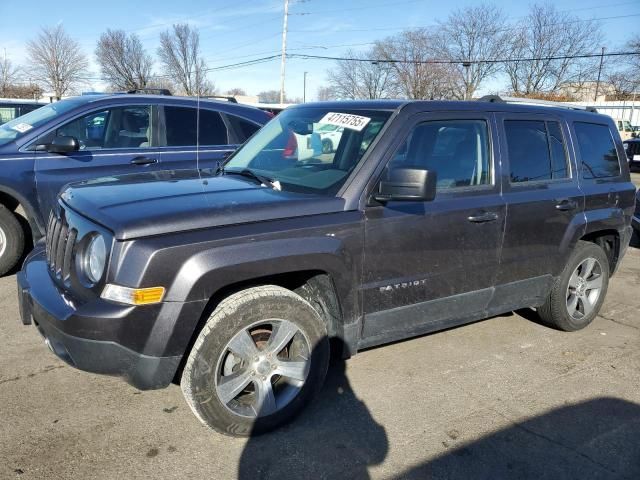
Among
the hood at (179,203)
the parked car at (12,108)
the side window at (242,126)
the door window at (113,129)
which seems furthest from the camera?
the parked car at (12,108)

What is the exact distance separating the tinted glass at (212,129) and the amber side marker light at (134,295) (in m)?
3.98

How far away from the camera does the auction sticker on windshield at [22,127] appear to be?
5.33 metres

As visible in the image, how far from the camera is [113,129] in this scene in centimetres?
568

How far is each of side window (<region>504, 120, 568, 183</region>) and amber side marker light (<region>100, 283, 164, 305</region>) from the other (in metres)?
2.57

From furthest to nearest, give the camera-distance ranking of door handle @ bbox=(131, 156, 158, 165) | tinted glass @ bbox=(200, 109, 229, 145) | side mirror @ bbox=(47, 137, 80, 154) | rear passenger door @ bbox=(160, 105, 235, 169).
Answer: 1. tinted glass @ bbox=(200, 109, 229, 145)
2. rear passenger door @ bbox=(160, 105, 235, 169)
3. door handle @ bbox=(131, 156, 158, 165)
4. side mirror @ bbox=(47, 137, 80, 154)

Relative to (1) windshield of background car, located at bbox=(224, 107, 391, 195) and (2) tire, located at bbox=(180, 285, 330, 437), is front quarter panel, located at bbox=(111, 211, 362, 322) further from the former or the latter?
(1) windshield of background car, located at bbox=(224, 107, 391, 195)

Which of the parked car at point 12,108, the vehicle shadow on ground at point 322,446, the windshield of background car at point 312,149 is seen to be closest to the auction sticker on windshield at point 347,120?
the windshield of background car at point 312,149

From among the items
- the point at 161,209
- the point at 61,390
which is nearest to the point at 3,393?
the point at 61,390

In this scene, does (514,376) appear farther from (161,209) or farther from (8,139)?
(8,139)

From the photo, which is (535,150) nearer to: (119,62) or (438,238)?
(438,238)

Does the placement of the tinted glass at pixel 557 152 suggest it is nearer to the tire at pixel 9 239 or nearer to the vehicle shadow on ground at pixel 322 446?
the vehicle shadow on ground at pixel 322 446

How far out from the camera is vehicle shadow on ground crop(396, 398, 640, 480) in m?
2.71

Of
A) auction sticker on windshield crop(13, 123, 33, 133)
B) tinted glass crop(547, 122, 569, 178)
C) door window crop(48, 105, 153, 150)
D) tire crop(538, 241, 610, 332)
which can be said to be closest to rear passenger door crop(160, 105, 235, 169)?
door window crop(48, 105, 153, 150)

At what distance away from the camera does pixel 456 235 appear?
3.41m
